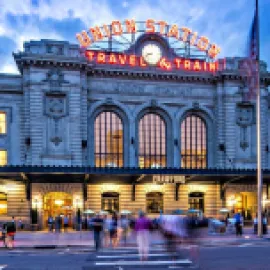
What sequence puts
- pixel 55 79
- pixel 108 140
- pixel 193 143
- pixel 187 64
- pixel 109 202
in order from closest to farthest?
pixel 55 79 < pixel 109 202 < pixel 108 140 < pixel 187 64 < pixel 193 143

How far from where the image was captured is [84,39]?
154 ft

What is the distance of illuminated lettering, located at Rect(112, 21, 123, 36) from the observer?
49.3 metres

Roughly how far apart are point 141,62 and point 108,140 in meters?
9.23

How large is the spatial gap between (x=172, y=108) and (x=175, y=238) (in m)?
28.6

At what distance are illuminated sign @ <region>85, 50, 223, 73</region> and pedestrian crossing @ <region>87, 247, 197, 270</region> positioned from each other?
85.8 ft

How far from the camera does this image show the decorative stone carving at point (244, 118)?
149ft

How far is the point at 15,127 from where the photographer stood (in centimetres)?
4119

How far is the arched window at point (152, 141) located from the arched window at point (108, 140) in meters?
2.37

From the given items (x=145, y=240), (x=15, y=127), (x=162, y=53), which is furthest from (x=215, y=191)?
(x=145, y=240)

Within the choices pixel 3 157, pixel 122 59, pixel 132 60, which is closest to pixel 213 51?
pixel 132 60

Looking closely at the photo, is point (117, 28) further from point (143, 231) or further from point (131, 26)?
→ point (143, 231)

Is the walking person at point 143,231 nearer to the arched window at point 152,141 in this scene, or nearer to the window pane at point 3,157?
the arched window at point 152,141

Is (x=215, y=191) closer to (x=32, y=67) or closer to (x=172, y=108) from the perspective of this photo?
(x=172, y=108)

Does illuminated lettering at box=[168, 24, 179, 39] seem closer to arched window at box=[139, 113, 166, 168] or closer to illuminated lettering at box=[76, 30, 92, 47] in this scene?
illuminated lettering at box=[76, 30, 92, 47]
